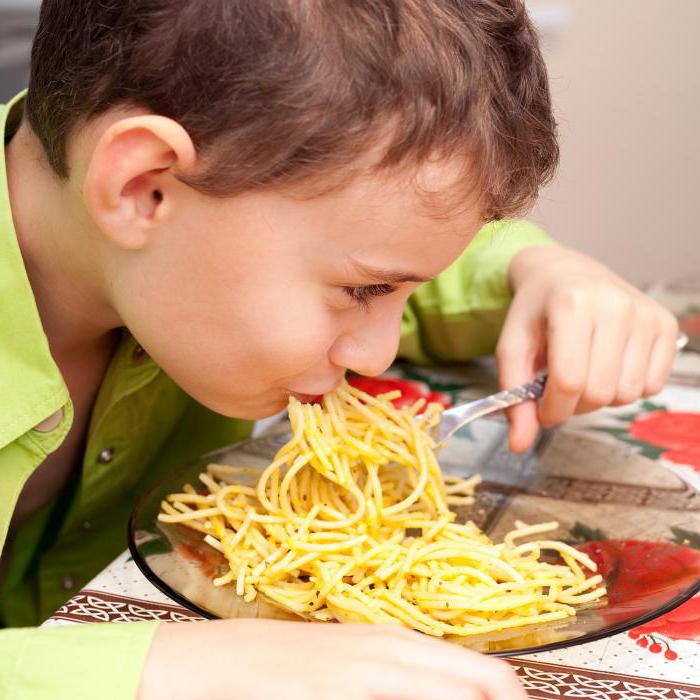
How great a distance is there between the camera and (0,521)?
1.05 m

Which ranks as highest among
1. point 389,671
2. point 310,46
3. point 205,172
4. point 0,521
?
point 310,46

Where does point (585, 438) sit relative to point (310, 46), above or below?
below

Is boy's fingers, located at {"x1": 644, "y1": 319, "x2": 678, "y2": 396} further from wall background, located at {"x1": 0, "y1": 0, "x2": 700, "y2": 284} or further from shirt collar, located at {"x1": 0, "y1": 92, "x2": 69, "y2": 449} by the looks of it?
wall background, located at {"x1": 0, "y1": 0, "x2": 700, "y2": 284}

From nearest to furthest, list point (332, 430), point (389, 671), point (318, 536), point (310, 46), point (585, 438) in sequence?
point (389, 671) → point (310, 46) → point (318, 536) → point (332, 430) → point (585, 438)

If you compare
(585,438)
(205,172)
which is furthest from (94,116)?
(585,438)

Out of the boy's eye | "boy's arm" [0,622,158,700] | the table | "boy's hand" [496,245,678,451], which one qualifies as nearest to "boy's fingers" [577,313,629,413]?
"boy's hand" [496,245,678,451]

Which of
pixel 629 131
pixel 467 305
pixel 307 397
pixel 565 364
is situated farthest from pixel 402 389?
pixel 629 131

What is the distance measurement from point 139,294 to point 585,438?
1.91 ft

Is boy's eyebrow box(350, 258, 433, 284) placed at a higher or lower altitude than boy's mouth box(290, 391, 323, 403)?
higher

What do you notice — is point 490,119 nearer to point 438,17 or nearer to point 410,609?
point 438,17

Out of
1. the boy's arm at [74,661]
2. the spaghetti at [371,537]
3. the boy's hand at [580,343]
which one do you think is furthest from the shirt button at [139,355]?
the boy's arm at [74,661]

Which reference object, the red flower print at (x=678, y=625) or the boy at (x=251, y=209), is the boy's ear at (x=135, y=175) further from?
the red flower print at (x=678, y=625)

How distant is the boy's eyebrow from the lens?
918 millimetres

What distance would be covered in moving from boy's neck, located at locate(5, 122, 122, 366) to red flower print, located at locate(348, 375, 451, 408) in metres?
0.37
